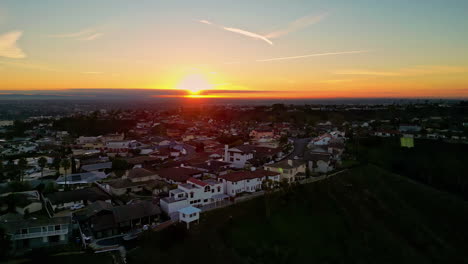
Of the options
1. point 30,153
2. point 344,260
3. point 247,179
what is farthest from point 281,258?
point 30,153

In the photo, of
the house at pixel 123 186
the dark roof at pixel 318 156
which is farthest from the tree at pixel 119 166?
the dark roof at pixel 318 156

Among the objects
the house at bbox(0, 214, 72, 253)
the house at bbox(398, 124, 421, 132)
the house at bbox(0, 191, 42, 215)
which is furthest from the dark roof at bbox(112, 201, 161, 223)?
the house at bbox(398, 124, 421, 132)

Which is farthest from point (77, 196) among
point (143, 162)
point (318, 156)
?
point (318, 156)

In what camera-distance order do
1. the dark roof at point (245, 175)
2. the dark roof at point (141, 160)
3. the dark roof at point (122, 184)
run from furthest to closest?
1. the dark roof at point (141, 160)
2. the dark roof at point (122, 184)
3. the dark roof at point (245, 175)

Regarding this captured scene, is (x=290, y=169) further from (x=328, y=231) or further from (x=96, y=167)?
(x=96, y=167)

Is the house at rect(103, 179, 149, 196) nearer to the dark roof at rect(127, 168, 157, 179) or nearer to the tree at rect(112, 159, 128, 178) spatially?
the dark roof at rect(127, 168, 157, 179)

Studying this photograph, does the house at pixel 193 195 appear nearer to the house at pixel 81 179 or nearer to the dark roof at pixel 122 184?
the dark roof at pixel 122 184

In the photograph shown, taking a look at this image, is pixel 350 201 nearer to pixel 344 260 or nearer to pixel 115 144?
pixel 344 260
